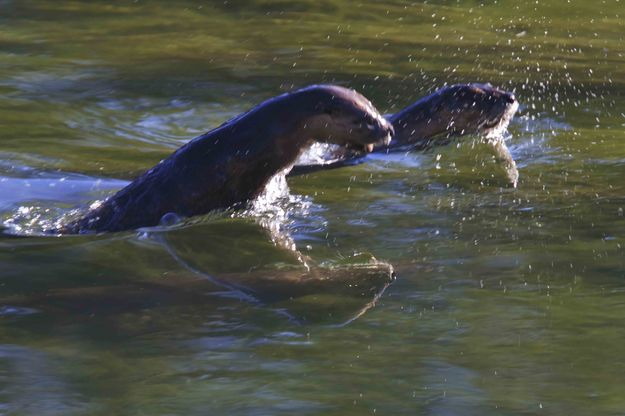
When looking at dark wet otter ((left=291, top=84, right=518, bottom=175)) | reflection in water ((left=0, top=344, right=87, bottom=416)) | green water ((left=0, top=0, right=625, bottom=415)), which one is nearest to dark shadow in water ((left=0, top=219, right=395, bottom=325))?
green water ((left=0, top=0, right=625, bottom=415))

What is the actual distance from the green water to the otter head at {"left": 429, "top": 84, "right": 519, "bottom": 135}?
→ 0.49 ft

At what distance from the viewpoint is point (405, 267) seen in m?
3.76

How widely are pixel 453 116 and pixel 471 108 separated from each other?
8 centimetres

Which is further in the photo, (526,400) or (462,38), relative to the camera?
(462,38)

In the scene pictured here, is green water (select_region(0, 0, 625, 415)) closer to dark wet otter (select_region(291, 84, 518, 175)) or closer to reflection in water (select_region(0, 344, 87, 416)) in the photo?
reflection in water (select_region(0, 344, 87, 416))

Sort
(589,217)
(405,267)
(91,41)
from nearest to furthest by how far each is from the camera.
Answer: (405,267) < (589,217) < (91,41)

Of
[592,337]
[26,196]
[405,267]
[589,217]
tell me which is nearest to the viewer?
[592,337]

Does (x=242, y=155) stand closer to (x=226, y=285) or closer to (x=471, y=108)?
(x=226, y=285)

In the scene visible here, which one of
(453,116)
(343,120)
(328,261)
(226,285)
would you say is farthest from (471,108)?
(226,285)

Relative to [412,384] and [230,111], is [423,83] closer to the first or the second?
[230,111]

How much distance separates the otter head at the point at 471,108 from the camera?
5.71 m

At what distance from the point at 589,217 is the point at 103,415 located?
78.4 inches

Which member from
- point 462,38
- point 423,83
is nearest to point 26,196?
point 423,83

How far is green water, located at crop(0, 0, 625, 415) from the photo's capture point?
293 centimetres
